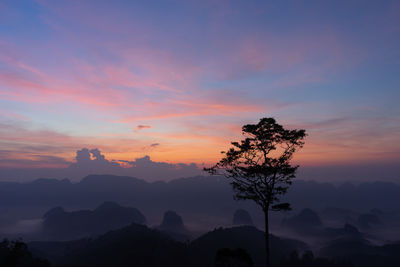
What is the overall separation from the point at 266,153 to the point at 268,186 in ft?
14.2

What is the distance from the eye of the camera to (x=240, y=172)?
34.5m

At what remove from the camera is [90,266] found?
652ft

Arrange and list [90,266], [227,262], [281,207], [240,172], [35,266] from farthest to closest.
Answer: [90,266] → [35,266] → [227,262] → [240,172] → [281,207]

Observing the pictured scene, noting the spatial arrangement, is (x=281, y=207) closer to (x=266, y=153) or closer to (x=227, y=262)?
(x=266, y=153)

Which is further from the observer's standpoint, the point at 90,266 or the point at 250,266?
the point at 90,266

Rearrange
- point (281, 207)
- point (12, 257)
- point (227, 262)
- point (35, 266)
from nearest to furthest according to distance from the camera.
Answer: point (281, 207) < point (227, 262) < point (12, 257) < point (35, 266)

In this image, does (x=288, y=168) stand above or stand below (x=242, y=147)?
below

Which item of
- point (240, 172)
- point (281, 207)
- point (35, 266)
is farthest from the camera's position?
point (35, 266)

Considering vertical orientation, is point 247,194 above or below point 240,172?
below

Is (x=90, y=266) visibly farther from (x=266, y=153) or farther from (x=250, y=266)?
(x=266, y=153)

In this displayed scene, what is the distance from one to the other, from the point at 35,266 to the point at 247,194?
121 meters

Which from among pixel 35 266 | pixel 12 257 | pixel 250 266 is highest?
pixel 250 266

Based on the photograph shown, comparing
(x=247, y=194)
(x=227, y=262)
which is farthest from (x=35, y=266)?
(x=247, y=194)

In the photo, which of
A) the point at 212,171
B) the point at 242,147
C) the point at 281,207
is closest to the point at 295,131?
the point at 242,147
